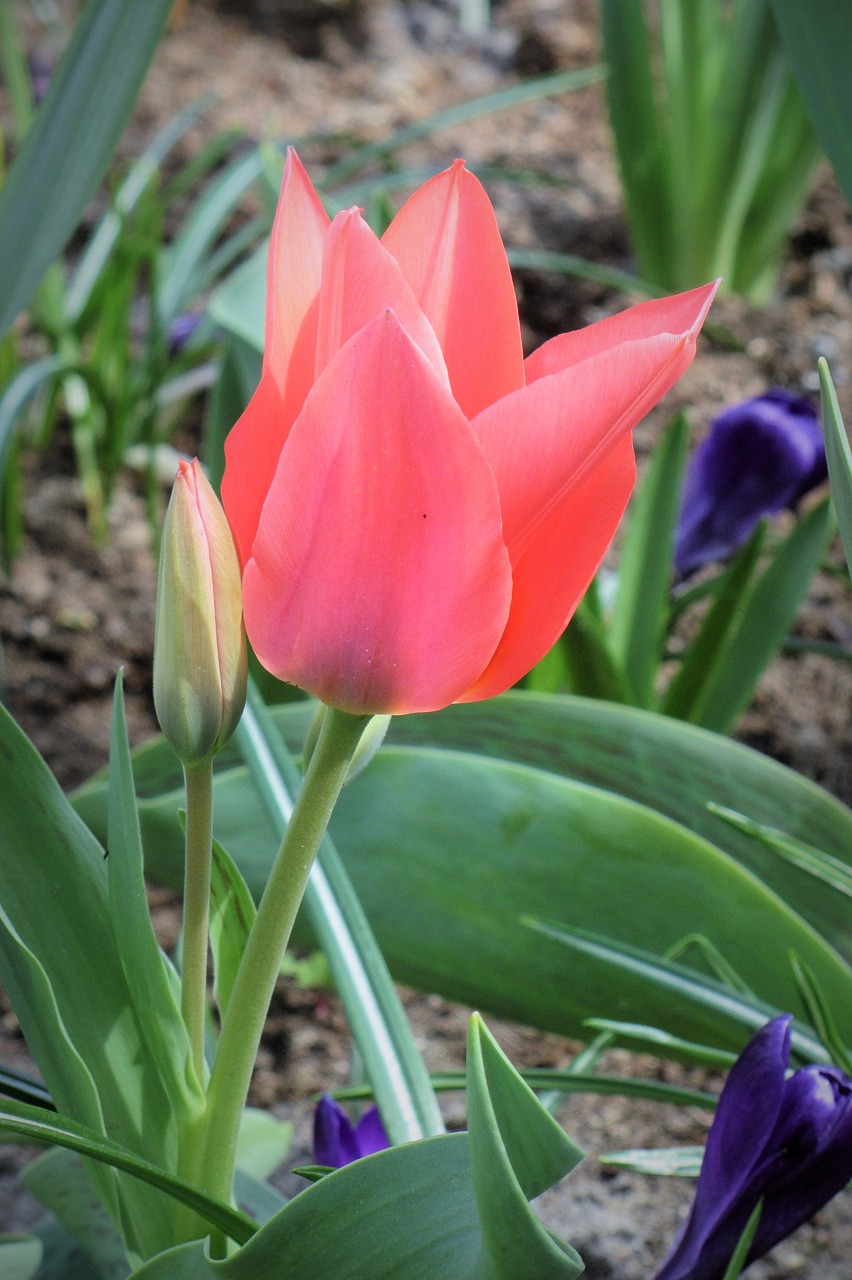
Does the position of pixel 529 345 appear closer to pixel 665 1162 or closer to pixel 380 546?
pixel 665 1162

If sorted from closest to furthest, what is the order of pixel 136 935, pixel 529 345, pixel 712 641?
pixel 136 935
pixel 712 641
pixel 529 345

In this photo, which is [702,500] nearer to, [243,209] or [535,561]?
[535,561]

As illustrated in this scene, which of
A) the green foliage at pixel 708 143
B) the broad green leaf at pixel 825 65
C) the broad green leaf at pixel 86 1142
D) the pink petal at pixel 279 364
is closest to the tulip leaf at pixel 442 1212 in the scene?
the broad green leaf at pixel 86 1142

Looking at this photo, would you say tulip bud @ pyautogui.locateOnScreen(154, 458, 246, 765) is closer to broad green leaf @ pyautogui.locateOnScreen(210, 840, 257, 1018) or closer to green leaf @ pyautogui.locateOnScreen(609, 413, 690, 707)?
broad green leaf @ pyautogui.locateOnScreen(210, 840, 257, 1018)

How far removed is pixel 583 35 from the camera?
1964 millimetres

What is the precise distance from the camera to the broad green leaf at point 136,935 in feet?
1.14

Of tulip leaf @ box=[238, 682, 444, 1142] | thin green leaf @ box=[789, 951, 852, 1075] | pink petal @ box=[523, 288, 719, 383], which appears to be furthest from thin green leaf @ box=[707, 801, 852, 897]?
pink petal @ box=[523, 288, 719, 383]

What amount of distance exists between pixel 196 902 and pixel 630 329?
0.20 meters

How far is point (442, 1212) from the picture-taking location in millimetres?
296

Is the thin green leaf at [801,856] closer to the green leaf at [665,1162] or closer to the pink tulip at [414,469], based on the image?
the green leaf at [665,1162]

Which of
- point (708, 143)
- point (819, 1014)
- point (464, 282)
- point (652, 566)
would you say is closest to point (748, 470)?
point (652, 566)

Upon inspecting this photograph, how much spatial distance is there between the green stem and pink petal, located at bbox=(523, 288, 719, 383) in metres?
0.14

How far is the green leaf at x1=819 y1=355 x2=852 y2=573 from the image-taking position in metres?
0.33

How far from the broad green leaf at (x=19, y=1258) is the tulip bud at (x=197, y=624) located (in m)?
0.25
